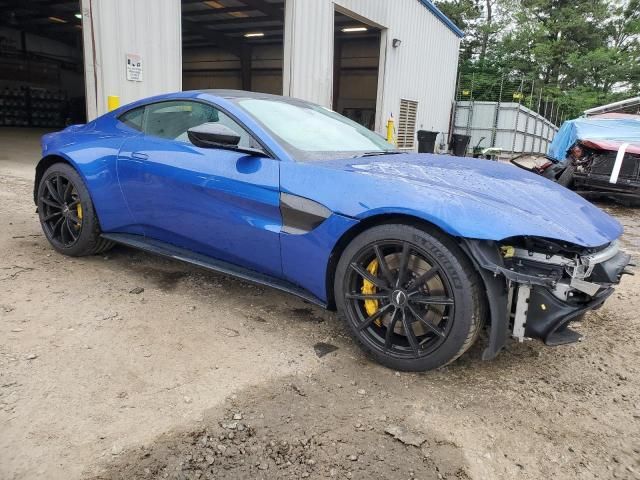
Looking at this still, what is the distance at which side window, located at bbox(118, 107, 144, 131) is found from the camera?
11.0ft

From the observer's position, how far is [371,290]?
2.38 m

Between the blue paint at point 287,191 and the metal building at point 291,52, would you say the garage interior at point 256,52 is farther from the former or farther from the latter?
the blue paint at point 287,191

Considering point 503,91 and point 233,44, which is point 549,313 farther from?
point 503,91

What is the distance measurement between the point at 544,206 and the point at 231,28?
1893 centimetres

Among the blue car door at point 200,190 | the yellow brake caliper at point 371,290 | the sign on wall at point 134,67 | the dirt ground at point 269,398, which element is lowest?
the dirt ground at point 269,398

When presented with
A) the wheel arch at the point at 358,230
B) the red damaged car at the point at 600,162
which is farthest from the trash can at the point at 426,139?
the wheel arch at the point at 358,230

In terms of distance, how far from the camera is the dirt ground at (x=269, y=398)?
1705 millimetres

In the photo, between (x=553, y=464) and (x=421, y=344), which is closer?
(x=553, y=464)

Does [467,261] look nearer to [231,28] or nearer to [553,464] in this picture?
[553,464]

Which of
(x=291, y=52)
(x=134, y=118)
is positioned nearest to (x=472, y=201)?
(x=134, y=118)

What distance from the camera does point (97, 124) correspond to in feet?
12.0

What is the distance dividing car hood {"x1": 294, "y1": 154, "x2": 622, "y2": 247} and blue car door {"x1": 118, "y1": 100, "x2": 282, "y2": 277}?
1.25ft

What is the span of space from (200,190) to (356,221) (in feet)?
3.34

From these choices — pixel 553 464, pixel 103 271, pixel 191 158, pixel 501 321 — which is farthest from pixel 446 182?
pixel 103 271
